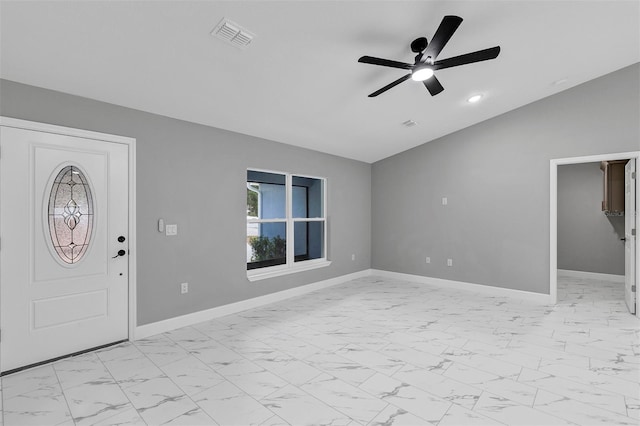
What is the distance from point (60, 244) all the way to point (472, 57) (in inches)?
160

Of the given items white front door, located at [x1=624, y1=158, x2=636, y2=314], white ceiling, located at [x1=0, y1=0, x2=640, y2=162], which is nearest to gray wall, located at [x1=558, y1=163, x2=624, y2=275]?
white front door, located at [x1=624, y1=158, x2=636, y2=314]

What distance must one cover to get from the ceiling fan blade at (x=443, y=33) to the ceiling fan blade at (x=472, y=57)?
4.2 inches

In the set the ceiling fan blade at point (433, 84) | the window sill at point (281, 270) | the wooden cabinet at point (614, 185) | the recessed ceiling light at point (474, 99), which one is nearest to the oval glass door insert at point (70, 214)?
the window sill at point (281, 270)

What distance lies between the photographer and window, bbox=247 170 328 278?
503 cm

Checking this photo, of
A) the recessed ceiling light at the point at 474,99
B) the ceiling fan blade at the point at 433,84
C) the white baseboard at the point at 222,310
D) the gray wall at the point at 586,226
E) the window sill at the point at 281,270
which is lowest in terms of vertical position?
the white baseboard at the point at 222,310

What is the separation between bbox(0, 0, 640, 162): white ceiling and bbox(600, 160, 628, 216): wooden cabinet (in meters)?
2.00

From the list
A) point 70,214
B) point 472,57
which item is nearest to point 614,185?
point 472,57

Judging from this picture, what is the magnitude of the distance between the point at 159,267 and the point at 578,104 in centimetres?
616

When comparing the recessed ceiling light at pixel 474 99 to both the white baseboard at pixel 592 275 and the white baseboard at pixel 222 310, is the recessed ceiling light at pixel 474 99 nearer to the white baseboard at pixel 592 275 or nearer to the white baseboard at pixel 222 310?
the white baseboard at pixel 222 310

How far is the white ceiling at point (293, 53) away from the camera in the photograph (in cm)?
233

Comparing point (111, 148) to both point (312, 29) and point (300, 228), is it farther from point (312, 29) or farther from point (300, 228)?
point (300, 228)

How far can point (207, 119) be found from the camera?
3.94 m

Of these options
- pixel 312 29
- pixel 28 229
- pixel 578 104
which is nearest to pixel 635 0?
pixel 578 104

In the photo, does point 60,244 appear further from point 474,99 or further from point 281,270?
point 474,99
